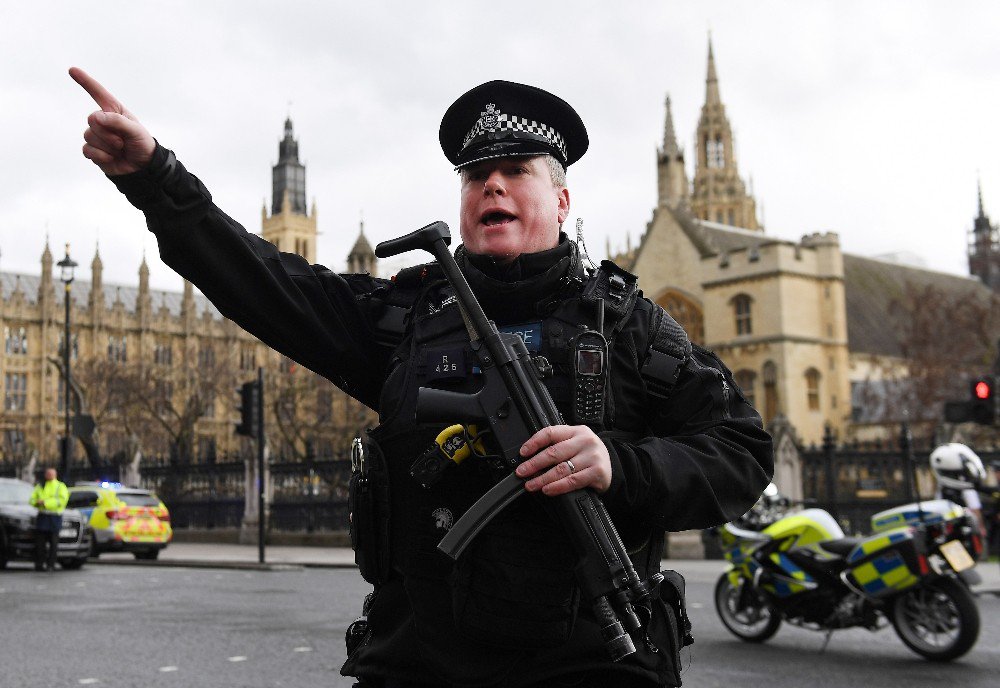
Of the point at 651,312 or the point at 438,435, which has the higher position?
the point at 651,312

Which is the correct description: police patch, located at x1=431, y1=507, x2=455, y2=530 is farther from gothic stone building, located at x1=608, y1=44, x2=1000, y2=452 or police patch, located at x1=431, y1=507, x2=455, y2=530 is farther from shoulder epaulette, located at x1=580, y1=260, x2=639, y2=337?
gothic stone building, located at x1=608, y1=44, x2=1000, y2=452

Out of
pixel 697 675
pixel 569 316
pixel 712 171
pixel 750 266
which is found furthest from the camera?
pixel 712 171

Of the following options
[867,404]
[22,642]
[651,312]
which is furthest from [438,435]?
[867,404]

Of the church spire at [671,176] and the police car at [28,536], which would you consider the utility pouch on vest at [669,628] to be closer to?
the police car at [28,536]

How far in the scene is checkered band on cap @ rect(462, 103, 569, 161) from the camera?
2.70 metres

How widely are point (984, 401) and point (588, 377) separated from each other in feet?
45.4

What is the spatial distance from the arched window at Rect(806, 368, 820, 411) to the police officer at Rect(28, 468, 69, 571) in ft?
125

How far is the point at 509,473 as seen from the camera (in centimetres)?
233

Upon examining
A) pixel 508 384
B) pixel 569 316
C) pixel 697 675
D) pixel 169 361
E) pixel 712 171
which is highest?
pixel 712 171

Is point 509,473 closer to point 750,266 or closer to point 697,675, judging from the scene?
point 697,675

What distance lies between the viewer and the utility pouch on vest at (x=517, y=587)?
7.48 feet

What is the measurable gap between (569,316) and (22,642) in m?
7.87

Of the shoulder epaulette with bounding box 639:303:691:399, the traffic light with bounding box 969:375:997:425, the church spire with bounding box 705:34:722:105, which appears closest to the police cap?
the shoulder epaulette with bounding box 639:303:691:399

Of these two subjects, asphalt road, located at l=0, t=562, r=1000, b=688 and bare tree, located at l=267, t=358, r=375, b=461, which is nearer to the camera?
asphalt road, located at l=0, t=562, r=1000, b=688
